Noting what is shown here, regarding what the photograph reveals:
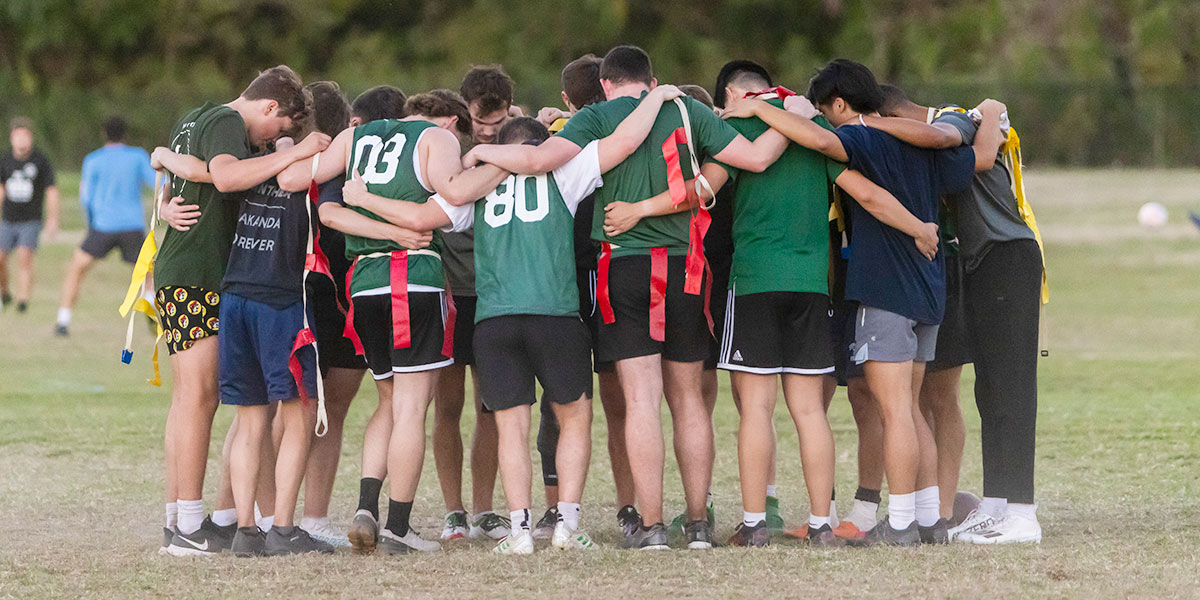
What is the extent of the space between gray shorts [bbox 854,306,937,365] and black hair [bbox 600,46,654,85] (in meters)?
1.33

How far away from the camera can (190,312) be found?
19.6ft

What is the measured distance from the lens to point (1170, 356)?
42.6 ft

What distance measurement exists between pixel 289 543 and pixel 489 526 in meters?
1.02

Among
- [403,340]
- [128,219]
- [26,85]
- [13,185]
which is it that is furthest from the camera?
[26,85]

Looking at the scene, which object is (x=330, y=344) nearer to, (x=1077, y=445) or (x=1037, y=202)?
(x=1077, y=445)

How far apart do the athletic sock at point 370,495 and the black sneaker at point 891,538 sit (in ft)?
6.30

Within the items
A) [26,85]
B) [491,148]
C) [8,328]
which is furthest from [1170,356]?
[26,85]

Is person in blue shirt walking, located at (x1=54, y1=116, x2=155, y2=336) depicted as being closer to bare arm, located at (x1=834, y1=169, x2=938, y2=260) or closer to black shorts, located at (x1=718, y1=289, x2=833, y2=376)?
black shorts, located at (x1=718, y1=289, x2=833, y2=376)

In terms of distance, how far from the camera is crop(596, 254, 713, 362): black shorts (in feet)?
19.2

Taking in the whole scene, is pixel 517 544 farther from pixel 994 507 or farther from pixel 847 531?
pixel 994 507

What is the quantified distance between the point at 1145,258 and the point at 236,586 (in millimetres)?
19382

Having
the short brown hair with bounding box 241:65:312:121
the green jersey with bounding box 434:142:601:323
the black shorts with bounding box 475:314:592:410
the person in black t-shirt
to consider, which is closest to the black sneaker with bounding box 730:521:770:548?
the black shorts with bounding box 475:314:592:410

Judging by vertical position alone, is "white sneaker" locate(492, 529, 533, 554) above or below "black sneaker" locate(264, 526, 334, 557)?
above

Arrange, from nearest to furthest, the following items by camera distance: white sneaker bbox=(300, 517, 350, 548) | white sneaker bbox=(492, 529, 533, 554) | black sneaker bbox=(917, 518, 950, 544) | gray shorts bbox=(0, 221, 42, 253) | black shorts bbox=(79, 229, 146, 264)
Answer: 1. white sneaker bbox=(492, 529, 533, 554)
2. black sneaker bbox=(917, 518, 950, 544)
3. white sneaker bbox=(300, 517, 350, 548)
4. black shorts bbox=(79, 229, 146, 264)
5. gray shorts bbox=(0, 221, 42, 253)
